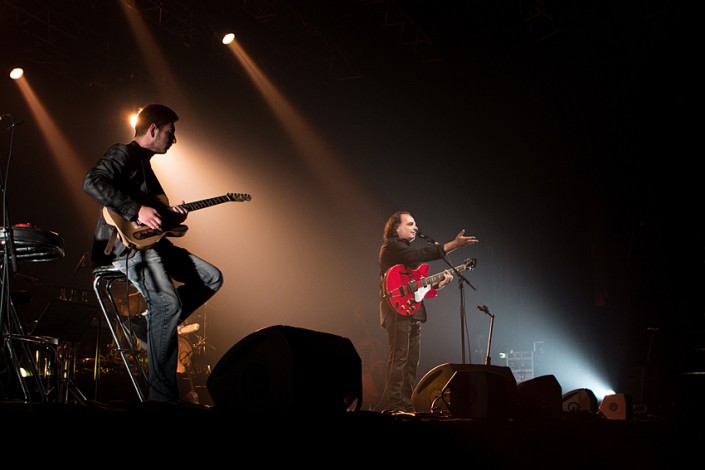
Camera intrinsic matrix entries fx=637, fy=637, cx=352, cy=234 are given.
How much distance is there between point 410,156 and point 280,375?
28.9 ft

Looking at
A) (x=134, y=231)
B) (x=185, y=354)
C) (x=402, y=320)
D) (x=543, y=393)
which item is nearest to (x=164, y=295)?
(x=134, y=231)

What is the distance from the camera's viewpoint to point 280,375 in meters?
2.41

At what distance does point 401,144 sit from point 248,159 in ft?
8.75

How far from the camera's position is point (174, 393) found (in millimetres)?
3537

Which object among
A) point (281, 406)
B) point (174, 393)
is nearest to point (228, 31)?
point (174, 393)

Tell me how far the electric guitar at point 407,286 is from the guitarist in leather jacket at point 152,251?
348 centimetres

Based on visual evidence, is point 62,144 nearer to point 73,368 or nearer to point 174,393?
point 73,368

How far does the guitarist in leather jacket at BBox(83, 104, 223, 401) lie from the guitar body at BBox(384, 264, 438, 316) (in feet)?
11.4

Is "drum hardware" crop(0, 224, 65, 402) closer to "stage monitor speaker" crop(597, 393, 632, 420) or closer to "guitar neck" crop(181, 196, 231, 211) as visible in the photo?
"guitar neck" crop(181, 196, 231, 211)

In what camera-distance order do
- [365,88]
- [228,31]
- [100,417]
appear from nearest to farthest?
[100,417], [228,31], [365,88]

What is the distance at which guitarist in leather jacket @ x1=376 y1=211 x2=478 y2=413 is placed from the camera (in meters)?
6.87

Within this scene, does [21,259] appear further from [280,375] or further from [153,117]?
[280,375]

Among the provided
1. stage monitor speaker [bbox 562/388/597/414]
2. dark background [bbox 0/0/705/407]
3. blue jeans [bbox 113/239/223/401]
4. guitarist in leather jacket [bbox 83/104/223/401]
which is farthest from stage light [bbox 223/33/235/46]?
stage monitor speaker [bbox 562/388/597/414]

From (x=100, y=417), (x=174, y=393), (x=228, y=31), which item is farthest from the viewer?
(x=228, y=31)
